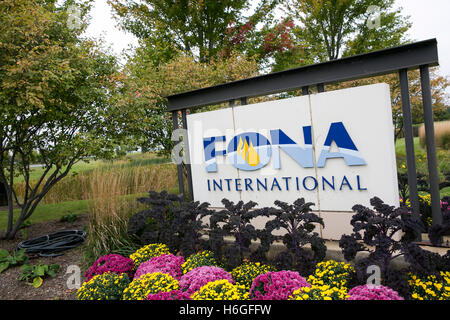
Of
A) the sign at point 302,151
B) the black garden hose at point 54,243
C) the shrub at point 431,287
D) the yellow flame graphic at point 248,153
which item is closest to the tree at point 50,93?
the black garden hose at point 54,243

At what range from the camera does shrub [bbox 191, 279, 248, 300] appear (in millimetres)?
2313

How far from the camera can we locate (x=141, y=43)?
34.5ft

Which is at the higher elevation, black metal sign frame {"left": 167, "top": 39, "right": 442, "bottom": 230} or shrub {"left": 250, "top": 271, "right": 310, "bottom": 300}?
black metal sign frame {"left": 167, "top": 39, "right": 442, "bottom": 230}

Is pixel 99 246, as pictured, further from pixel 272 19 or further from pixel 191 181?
pixel 272 19

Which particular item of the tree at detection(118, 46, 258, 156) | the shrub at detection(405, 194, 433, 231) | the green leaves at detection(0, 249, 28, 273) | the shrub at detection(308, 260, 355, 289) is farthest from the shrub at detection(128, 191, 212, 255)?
the shrub at detection(405, 194, 433, 231)

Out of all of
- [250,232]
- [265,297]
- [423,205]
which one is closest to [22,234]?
[250,232]

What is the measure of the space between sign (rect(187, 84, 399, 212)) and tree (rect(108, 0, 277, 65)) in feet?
23.5

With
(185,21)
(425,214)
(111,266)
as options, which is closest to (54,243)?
(111,266)

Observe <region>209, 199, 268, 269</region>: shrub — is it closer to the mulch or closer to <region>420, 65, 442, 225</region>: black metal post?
the mulch

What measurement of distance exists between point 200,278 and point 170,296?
31cm

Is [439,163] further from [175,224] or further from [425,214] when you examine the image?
[175,224]

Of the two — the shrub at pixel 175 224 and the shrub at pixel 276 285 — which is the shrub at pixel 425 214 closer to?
the shrub at pixel 276 285

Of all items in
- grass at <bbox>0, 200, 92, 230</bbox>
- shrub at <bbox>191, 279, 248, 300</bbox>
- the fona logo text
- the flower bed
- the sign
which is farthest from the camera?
grass at <bbox>0, 200, 92, 230</bbox>
